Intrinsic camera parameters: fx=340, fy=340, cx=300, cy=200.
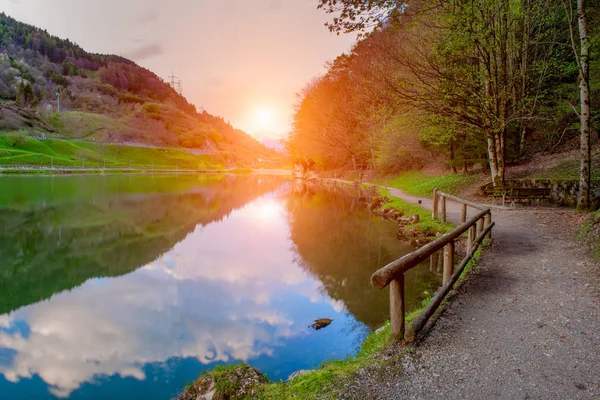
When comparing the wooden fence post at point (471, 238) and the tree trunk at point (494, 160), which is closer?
the wooden fence post at point (471, 238)

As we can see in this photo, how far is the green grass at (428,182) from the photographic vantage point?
72.6ft

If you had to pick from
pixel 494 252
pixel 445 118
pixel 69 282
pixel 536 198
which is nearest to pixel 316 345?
pixel 494 252

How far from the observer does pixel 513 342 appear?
14.4 ft

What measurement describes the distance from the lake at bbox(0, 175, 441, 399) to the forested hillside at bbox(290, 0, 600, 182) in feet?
20.9

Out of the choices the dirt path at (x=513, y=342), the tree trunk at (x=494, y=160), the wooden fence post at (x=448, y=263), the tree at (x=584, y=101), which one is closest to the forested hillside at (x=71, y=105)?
the tree trunk at (x=494, y=160)

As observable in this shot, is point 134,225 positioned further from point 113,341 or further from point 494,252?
point 494,252

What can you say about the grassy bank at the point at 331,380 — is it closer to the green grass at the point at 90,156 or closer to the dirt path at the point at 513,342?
the dirt path at the point at 513,342

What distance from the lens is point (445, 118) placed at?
1510 centimetres

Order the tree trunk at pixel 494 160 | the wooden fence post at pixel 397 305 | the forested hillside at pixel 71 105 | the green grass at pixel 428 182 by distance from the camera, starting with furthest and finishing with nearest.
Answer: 1. the forested hillside at pixel 71 105
2. the green grass at pixel 428 182
3. the tree trunk at pixel 494 160
4. the wooden fence post at pixel 397 305

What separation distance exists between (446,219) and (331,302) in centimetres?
734

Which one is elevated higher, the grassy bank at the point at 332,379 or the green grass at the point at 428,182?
the green grass at the point at 428,182

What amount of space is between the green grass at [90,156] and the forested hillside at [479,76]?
70440mm

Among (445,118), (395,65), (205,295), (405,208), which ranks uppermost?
(395,65)

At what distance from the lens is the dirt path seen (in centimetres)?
349
